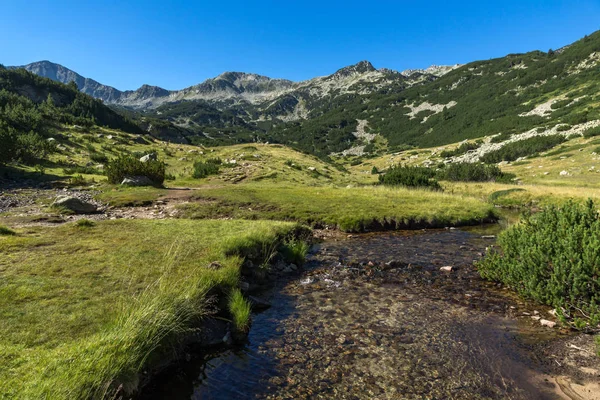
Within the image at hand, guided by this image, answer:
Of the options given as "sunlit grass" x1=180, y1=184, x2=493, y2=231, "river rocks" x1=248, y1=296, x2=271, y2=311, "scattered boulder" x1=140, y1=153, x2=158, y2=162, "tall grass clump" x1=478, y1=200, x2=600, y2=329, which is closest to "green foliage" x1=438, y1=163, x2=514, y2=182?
"sunlit grass" x1=180, y1=184, x2=493, y2=231

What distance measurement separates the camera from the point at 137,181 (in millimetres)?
33656

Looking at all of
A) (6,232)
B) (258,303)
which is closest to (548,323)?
(258,303)

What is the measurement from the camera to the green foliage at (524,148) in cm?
6988

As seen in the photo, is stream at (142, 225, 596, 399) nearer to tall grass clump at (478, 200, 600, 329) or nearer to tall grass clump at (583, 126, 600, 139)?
tall grass clump at (478, 200, 600, 329)

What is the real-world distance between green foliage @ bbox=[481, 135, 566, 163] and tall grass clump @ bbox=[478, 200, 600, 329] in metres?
70.8

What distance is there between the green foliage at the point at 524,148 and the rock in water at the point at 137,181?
72912 mm

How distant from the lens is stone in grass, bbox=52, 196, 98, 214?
73.1 feet

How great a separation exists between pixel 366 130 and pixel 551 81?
89.0 m

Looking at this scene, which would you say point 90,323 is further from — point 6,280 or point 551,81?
point 551,81

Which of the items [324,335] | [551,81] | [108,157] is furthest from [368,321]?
[551,81]

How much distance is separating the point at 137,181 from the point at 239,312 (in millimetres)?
29516

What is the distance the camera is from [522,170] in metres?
57.3

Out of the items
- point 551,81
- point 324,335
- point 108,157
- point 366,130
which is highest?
point 551,81

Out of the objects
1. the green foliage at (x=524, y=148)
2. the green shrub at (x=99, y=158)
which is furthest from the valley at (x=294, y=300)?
the green foliage at (x=524, y=148)
